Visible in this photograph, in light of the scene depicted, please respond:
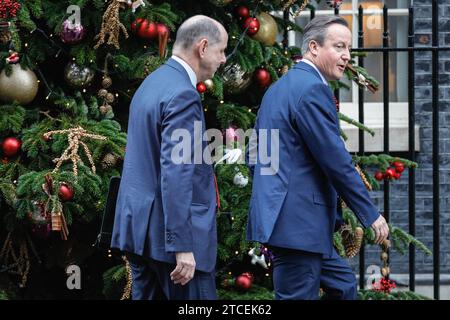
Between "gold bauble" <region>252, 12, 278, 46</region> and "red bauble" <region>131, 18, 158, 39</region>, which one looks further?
"gold bauble" <region>252, 12, 278, 46</region>

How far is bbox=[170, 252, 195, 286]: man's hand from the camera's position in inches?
184

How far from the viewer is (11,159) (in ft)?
21.7

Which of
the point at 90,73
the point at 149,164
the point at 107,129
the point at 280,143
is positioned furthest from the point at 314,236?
the point at 90,73

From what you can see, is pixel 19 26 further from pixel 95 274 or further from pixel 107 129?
pixel 95 274

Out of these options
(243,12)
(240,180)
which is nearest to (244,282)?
(240,180)

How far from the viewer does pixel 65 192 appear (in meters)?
6.15

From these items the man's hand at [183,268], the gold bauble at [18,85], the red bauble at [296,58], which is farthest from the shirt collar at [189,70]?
the red bauble at [296,58]

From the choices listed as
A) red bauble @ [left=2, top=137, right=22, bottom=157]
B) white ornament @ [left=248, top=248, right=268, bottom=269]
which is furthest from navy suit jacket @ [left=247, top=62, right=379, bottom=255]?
red bauble @ [left=2, top=137, right=22, bottom=157]

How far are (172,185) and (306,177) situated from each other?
2.62 feet

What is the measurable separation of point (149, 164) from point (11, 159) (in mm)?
2033

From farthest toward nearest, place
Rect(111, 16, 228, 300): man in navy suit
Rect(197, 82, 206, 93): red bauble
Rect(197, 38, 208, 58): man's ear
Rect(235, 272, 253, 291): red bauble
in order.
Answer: Rect(235, 272, 253, 291): red bauble < Rect(197, 82, 206, 93): red bauble < Rect(197, 38, 208, 58): man's ear < Rect(111, 16, 228, 300): man in navy suit

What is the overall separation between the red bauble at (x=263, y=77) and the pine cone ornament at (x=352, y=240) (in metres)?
1.11

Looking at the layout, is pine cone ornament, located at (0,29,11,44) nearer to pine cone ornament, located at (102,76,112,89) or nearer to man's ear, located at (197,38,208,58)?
pine cone ornament, located at (102,76,112,89)

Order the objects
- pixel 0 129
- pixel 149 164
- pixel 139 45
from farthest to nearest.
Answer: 1. pixel 139 45
2. pixel 0 129
3. pixel 149 164
